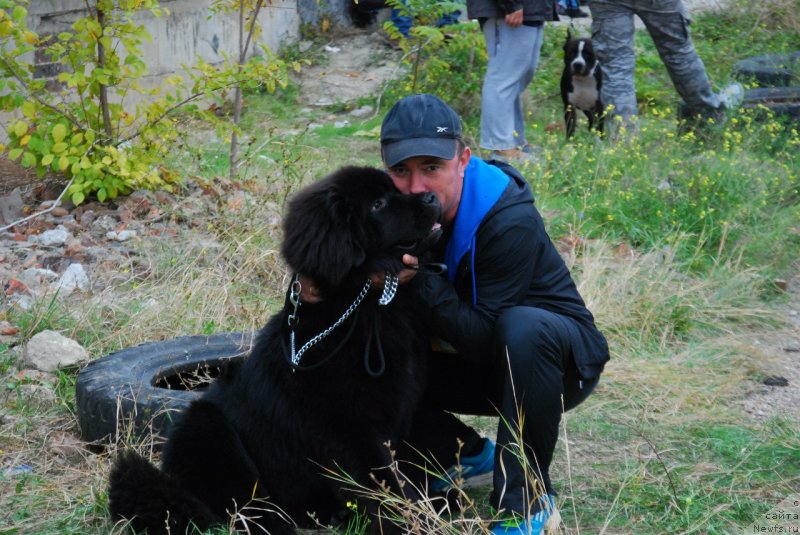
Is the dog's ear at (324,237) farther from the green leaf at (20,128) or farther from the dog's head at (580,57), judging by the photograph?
the dog's head at (580,57)

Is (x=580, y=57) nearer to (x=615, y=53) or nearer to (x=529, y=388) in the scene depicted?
(x=615, y=53)

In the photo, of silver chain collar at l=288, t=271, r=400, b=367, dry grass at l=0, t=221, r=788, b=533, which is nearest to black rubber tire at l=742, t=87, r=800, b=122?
dry grass at l=0, t=221, r=788, b=533

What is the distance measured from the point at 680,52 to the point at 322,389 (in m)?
5.76

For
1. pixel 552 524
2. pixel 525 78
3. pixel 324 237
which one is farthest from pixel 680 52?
pixel 552 524

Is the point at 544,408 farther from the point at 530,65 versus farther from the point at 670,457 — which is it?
the point at 530,65

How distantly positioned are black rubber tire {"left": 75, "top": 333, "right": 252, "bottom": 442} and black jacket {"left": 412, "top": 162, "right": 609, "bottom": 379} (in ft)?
3.64

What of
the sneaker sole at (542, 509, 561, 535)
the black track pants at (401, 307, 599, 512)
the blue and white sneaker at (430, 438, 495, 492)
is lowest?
the blue and white sneaker at (430, 438, 495, 492)

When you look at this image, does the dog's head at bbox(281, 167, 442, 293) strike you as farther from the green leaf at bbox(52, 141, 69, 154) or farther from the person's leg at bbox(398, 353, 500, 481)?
the green leaf at bbox(52, 141, 69, 154)

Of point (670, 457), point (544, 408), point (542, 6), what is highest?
point (542, 6)

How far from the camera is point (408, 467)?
120 inches

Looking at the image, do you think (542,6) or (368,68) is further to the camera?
(368,68)

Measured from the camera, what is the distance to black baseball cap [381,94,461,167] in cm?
280

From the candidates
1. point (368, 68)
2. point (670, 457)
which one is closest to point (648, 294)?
point (670, 457)

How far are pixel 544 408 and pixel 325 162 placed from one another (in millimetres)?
3973
